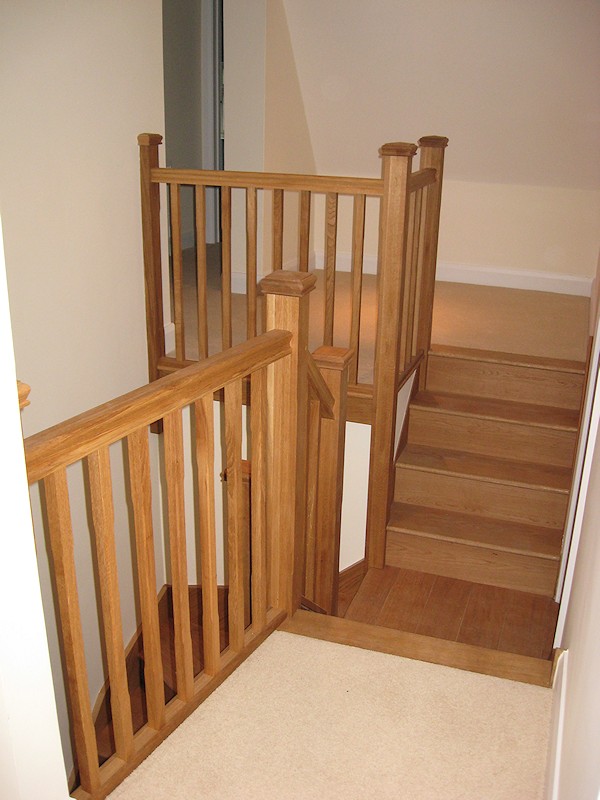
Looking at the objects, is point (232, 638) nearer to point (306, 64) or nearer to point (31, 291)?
point (31, 291)

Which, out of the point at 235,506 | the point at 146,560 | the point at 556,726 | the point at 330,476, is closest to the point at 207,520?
the point at 235,506

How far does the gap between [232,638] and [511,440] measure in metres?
2.25

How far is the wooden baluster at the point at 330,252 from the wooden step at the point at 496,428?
0.77 metres

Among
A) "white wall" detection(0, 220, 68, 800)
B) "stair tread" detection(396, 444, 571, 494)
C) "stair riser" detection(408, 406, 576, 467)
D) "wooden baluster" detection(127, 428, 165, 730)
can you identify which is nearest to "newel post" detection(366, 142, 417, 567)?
"stair tread" detection(396, 444, 571, 494)

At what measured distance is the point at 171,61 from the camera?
226 inches

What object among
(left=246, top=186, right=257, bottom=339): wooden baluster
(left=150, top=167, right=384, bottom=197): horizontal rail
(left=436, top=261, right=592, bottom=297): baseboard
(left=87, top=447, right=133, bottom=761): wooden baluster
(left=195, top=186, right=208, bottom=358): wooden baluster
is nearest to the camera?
(left=87, top=447, right=133, bottom=761): wooden baluster

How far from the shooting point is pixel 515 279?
560 cm

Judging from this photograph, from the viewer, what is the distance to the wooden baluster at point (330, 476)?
2766 millimetres

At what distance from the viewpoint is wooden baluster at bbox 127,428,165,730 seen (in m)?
1.59

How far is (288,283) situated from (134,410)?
70 centimetres

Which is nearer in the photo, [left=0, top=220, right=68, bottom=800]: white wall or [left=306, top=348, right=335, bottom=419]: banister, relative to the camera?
[left=0, top=220, right=68, bottom=800]: white wall

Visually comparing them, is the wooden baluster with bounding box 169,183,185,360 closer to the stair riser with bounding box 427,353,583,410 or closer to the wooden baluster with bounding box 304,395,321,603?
the wooden baluster with bounding box 304,395,321,603

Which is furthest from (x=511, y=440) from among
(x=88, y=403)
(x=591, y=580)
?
(x=591, y=580)

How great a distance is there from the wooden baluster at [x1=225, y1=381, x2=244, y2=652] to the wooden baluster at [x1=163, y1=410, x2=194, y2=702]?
19cm
